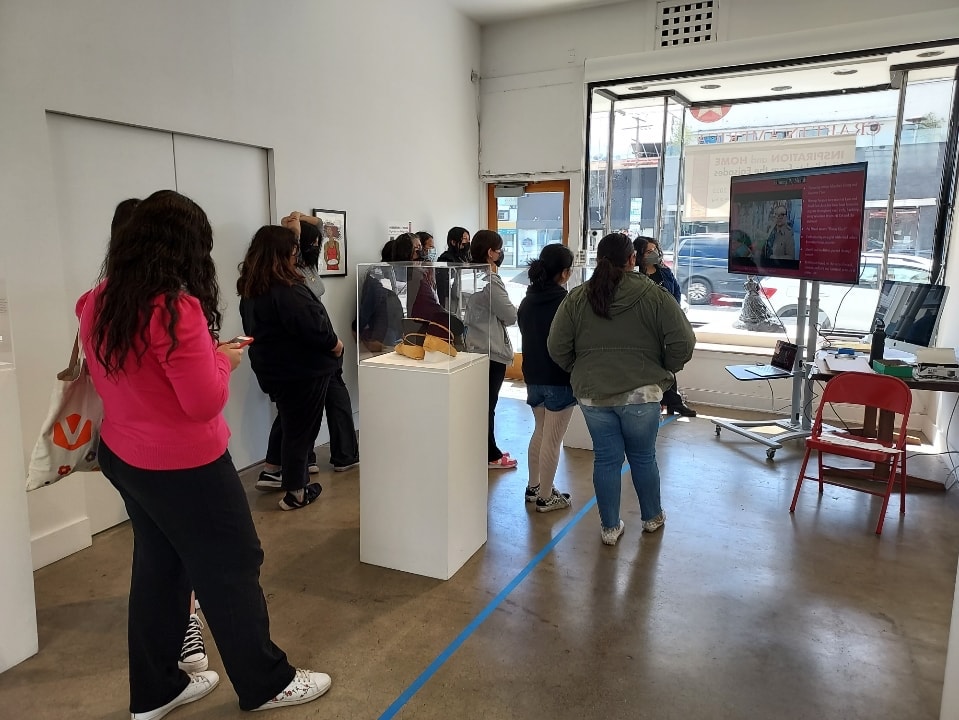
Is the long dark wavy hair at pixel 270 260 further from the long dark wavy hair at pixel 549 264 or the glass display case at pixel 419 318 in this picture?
the long dark wavy hair at pixel 549 264

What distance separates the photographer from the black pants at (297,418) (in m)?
3.62

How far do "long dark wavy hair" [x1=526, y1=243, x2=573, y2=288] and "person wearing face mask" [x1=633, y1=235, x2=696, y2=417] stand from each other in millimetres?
1600

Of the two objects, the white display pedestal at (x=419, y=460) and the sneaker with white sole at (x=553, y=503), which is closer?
the white display pedestal at (x=419, y=460)

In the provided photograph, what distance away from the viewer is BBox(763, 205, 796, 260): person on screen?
15.4 ft

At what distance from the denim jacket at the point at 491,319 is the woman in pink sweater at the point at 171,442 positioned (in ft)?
4.50

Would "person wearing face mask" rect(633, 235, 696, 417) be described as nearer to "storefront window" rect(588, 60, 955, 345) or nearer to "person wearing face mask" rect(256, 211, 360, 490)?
"storefront window" rect(588, 60, 955, 345)

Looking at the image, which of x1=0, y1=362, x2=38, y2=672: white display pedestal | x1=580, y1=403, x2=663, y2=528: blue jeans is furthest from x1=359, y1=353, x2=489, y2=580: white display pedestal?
x1=0, y1=362, x2=38, y2=672: white display pedestal

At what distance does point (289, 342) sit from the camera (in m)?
3.53

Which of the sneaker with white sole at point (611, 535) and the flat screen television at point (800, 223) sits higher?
the flat screen television at point (800, 223)

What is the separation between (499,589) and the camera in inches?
114

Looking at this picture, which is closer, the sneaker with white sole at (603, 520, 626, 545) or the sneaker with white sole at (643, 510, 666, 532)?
the sneaker with white sole at (603, 520, 626, 545)

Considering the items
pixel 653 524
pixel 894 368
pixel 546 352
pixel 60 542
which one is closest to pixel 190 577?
pixel 60 542

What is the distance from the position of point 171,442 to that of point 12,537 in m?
1.07

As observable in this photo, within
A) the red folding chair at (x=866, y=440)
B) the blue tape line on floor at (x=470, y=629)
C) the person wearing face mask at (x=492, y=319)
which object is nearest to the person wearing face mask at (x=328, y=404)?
the person wearing face mask at (x=492, y=319)
